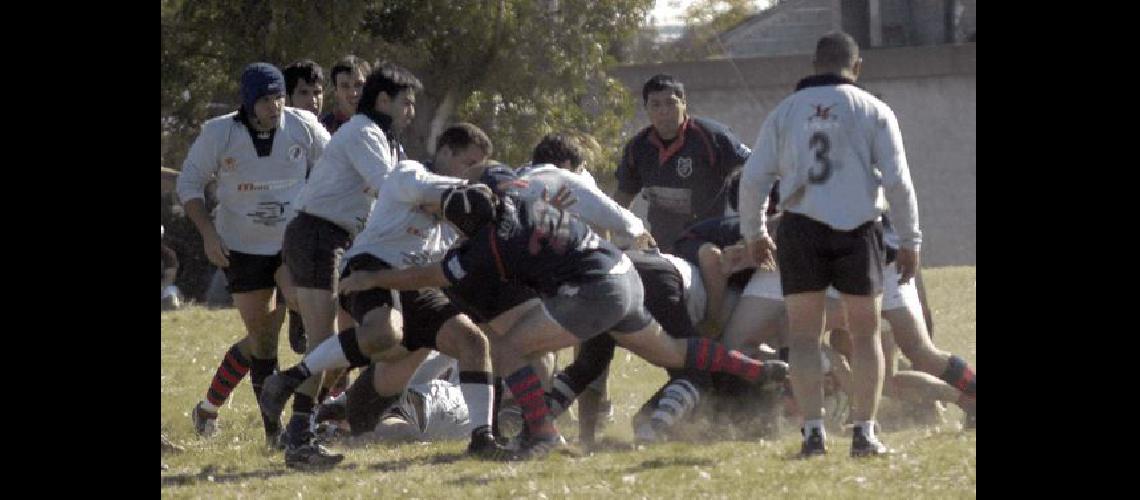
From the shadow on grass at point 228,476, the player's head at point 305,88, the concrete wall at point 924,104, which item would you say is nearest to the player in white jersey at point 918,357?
the shadow on grass at point 228,476

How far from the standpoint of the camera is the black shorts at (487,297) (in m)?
8.28

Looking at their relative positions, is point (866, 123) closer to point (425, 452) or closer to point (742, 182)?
point (742, 182)

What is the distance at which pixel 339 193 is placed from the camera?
9.05 m

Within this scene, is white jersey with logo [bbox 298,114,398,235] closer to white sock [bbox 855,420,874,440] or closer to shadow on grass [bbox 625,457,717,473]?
shadow on grass [bbox 625,457,717,473]

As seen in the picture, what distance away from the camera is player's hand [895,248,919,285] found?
7855 millimetres

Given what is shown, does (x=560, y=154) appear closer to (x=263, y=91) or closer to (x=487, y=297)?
(x=487, y=297)

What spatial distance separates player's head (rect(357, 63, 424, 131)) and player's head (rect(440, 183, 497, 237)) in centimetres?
102

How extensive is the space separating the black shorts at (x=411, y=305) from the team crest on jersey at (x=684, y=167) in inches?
78.1

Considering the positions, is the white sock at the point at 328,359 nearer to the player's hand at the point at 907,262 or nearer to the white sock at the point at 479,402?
the white sock at the point at 479,402
